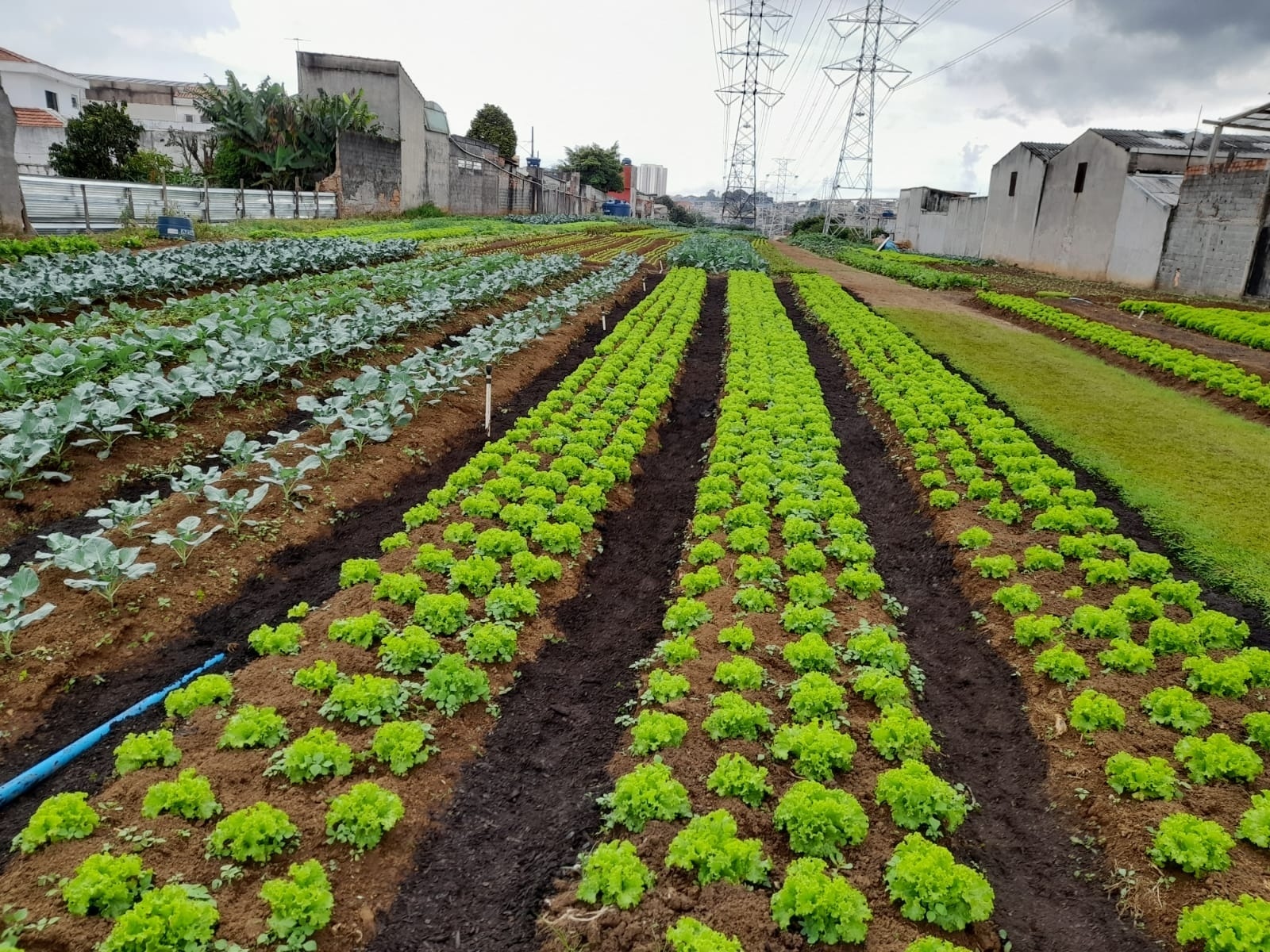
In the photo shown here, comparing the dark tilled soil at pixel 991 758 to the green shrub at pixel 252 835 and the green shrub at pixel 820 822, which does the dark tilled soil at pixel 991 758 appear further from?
the green shrub at pixel 252 835

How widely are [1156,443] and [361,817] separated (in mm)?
14364

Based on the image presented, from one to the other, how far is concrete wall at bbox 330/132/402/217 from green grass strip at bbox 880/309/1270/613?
39.5m

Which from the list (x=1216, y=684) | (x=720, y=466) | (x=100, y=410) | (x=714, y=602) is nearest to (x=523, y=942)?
(x=714, y=602)

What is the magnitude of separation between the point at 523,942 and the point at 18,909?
2.68 metres

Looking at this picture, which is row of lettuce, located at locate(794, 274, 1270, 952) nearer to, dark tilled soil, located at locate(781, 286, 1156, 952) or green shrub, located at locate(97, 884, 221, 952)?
dark tilled soil, located at locate(781, 286, 1156, 952)

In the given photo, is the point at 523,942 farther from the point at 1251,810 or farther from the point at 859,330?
the point at 859,330

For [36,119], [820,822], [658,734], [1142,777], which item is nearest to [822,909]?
[820,822]

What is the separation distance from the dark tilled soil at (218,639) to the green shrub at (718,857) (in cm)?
403

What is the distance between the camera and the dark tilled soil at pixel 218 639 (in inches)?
207

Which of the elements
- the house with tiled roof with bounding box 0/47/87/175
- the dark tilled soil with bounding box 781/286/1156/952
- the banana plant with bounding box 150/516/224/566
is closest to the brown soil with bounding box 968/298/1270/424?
the dark tilled soil with bounding box 781/286/1156/952

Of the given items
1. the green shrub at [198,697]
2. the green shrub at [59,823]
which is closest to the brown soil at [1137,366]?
the green shrub at [198,697]

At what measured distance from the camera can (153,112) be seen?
77938 mm

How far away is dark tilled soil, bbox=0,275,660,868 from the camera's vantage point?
5258 mm

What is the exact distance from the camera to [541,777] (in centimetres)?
570
